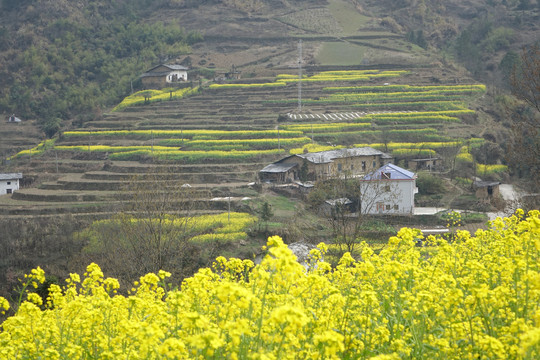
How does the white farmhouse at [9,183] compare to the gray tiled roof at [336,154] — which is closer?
the gray tiled roof at [336,154]

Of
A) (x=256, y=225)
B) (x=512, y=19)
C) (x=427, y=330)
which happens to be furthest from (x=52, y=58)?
(x=427, y=330)

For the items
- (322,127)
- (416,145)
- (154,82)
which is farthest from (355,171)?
(154,82)

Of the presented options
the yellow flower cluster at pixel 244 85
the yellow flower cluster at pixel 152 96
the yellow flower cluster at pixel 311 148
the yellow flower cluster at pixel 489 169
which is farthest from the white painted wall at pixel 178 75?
the yellow flower cluster at pixel 489 169

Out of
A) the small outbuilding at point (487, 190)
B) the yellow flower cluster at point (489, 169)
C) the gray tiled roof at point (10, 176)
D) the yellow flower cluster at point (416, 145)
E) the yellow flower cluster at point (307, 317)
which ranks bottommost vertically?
the gray tiled roof at point (10, 176)

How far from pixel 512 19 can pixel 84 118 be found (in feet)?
159

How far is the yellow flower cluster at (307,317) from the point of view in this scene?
3789mm

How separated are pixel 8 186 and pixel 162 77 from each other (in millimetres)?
21177

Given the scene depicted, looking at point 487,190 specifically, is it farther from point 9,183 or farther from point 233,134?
point 9,183

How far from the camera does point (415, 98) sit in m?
45.1

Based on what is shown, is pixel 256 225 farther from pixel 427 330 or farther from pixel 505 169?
pixel 427 330

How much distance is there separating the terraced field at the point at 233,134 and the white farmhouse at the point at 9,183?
1.27m

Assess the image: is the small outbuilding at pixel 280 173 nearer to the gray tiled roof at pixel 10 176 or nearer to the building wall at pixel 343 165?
the building wall at pixel 343 165

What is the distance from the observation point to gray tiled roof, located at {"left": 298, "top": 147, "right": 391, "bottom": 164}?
33.5 metres

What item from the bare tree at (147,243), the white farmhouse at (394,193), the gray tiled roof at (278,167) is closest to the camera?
the bare tree at (147,243)
